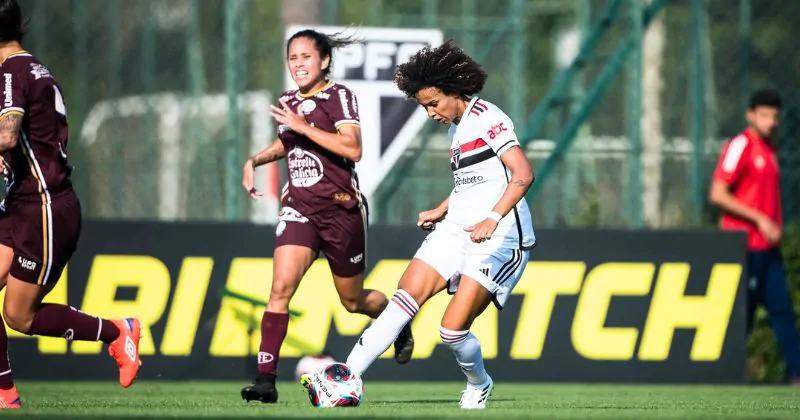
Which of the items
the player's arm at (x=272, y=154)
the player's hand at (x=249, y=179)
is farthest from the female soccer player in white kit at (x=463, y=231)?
the player's hand at (x=249, y=179)

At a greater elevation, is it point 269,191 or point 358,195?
point 358,195

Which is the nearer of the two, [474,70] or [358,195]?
[474,70]

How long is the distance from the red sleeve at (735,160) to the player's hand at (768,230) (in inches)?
16.3

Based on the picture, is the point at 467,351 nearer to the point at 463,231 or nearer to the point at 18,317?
the point at 463,231

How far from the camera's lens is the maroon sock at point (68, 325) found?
9.21m

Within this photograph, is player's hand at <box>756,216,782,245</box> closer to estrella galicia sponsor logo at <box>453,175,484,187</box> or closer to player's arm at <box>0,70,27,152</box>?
estrella galicia sponsor logo at <box>453,175,484,187</box>

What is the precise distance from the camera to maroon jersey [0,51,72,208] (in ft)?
28.8

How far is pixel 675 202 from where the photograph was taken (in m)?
16.1

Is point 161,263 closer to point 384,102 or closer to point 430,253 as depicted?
point 384,102

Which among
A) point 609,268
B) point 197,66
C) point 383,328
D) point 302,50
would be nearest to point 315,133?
point 302,50

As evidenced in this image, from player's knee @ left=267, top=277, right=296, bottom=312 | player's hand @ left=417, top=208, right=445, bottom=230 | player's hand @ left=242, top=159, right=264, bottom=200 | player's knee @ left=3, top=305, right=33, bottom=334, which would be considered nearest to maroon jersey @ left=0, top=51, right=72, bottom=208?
player's knee @ left=3, top=305, right=33, bottom=334

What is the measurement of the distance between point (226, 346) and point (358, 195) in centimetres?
321

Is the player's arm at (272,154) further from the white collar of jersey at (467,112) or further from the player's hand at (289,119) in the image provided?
the white collar of jersey at (467,112)

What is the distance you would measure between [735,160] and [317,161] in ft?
15.3
